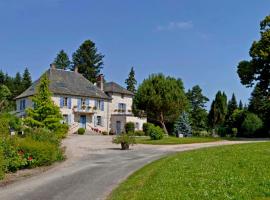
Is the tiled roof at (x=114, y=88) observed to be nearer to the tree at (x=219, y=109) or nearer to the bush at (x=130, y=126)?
the bush at (x=130, y=126)

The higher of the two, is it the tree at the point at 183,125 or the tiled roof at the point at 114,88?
the tiled roof at the point at 114,88

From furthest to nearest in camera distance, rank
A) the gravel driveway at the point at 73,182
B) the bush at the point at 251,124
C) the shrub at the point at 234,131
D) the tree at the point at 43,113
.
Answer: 1. the shrub at the point at 234,131
2. the bush at the point at 251,124
3. the tree at the point at 43,113
4. the gravel driveway at the point at 73,182

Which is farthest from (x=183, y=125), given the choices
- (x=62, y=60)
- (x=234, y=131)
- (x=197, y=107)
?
(x=62, y=60)

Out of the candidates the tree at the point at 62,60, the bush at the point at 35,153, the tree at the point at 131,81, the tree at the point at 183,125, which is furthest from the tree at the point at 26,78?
the bush at the point at 35,153

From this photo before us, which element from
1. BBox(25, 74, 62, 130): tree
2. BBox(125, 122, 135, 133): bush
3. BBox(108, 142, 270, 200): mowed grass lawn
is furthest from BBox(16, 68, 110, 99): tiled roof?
BBox(108, 142, 270, 200): mowed grass lawn

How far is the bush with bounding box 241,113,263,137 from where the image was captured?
1873 inches

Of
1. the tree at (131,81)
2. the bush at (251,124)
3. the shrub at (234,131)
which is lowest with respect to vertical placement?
the shrub at (234,131)

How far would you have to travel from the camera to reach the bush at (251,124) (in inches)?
1873

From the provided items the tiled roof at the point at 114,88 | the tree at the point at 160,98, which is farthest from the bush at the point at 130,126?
the tiled roof at the point at 114,88

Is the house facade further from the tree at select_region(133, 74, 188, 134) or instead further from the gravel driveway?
the gravel driveway

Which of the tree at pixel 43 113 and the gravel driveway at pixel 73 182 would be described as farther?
the tree at pixel 43 113

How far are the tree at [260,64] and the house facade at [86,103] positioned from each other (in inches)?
824

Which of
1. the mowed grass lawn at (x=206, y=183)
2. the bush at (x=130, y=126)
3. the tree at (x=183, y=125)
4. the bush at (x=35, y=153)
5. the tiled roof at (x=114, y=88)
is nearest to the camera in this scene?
the mowed grass lawn at (x=206, y=183)

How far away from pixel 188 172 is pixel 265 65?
31.7 meters
